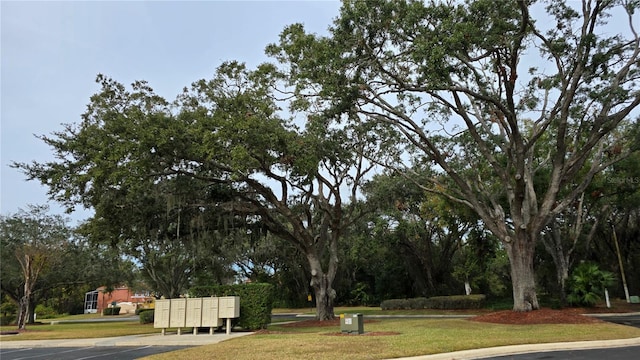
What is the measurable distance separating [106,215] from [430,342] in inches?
568

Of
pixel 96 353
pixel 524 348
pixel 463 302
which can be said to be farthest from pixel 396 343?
pixel 463 302

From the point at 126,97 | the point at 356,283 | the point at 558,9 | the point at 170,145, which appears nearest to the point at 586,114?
→ the point at 558,9

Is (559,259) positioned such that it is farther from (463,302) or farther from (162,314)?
(162,314)

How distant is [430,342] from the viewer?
11.1 metres

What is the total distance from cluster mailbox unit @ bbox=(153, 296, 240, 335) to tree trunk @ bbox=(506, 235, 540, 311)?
36.9 ft

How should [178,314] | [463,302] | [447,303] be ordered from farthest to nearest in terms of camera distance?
1. [447,303]
2. [463,302]
3. [178,314]

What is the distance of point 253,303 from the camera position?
752 inches

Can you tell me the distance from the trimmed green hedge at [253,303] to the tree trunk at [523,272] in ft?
33.1

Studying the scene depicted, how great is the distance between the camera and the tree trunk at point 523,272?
17.7 m

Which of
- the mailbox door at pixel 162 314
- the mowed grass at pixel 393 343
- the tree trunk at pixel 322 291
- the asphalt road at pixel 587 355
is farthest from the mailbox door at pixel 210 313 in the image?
the asphalt road at pixel 587 355

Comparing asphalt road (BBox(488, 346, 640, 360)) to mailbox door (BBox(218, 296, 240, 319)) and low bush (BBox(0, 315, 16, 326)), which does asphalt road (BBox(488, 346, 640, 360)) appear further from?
low bush (BBox(0, 315, 16, 326))

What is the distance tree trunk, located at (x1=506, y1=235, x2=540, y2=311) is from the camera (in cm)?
1769

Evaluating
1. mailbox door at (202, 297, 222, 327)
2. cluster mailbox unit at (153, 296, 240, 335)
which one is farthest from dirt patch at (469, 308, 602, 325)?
mailbox door at (202, 297, 222, 327)

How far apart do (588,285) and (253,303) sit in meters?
17.9
